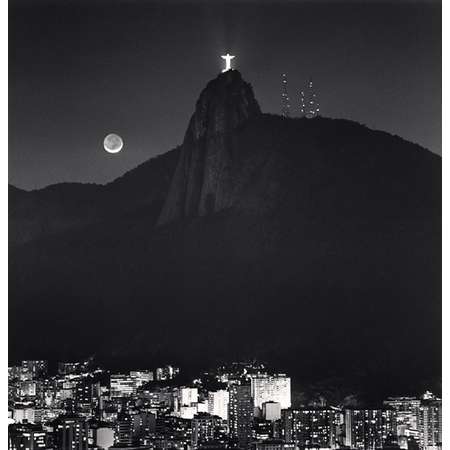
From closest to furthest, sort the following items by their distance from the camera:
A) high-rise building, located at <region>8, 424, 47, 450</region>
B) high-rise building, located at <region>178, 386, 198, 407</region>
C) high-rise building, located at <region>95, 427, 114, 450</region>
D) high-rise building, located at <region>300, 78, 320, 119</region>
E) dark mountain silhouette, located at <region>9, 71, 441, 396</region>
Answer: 1. high-rise building, located at <region>8, 424, 47, 450</region>
2. high-rise building, located at <region>95, 427, 114, 450</region>
3. high-rise building, located at <region>178, 386, 198, 407</region>
4. dark mountain silhouette, located at <region>9, 71, 441, 396</region>
5. high-rise building, located at <region>300, 78, 320, 119</region>

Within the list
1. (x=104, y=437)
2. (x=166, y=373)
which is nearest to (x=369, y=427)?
(x=166, y=373)

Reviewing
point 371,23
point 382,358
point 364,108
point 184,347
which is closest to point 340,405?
point 382,358

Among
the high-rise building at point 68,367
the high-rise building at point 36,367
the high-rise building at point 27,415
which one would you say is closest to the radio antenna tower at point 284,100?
the high-rise building at point 68,367

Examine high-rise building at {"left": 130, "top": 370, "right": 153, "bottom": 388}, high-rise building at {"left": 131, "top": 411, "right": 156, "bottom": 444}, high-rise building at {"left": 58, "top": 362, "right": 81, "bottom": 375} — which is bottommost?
high-rise building at {"left": 131, "top": 411, "right": 156, "bottom": 444}

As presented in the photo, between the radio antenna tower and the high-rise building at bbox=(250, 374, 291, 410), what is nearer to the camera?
the high-rise building at bbox=(250, 374, 291, 410)

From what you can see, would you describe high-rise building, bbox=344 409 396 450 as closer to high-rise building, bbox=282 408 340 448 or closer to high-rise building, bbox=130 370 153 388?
high-rise building, bbox=282 408 340 448

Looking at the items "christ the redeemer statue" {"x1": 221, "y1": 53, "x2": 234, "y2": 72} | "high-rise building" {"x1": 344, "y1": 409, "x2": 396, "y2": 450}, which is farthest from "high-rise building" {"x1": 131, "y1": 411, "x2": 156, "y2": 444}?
"christ the redeemer statue" {"x1": 221, "y1": 53, "x2": 234, "y2": 72}

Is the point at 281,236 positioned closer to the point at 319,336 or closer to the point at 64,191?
the point at 319,336
